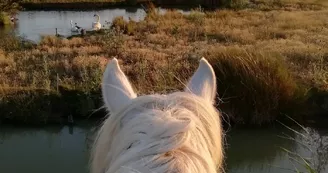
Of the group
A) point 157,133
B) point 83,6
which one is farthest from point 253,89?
point 83,6

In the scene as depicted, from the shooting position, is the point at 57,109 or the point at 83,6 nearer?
the point at 57,109

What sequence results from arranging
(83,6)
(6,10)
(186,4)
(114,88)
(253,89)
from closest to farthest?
(114,88) < (253,89) < (6,10) < (83,6) < (186,4)

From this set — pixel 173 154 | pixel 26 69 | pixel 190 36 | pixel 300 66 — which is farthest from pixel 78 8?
pixel 173 154

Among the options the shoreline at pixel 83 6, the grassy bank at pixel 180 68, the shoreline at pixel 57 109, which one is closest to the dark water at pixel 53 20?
the shoreline at pixel 83 6

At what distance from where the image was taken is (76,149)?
16.7 feet

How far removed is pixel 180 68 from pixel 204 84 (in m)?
5.16

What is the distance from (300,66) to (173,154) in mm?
6454

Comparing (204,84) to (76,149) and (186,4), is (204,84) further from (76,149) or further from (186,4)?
(186,4)

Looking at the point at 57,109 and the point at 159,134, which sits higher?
the point at 159,134

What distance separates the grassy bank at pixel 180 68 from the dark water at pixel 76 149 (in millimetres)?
179

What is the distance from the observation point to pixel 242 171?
191 inches

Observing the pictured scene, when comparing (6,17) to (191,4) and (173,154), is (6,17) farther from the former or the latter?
(173,154)

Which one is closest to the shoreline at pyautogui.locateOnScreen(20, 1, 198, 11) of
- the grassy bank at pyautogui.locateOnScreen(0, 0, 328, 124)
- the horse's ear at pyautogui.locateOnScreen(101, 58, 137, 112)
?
the grassy bank at pyautogui.locateOnScreen(0, 0, 328, 124)

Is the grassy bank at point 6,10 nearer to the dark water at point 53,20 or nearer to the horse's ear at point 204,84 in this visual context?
the dark water at point 53,20
